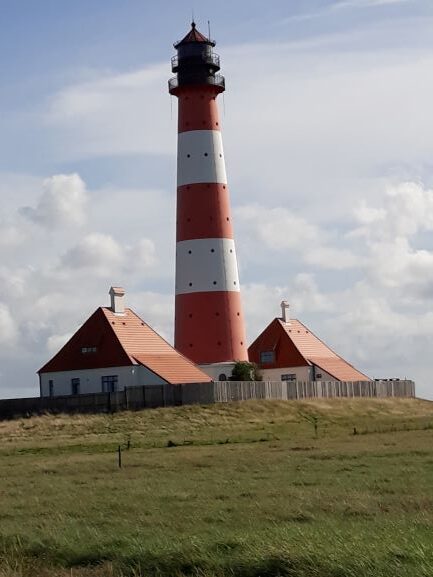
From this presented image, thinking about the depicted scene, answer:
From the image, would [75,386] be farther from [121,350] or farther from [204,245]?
[204,245]

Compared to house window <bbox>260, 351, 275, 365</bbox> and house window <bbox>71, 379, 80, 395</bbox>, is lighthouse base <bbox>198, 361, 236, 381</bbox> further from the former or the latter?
house window <bbox>260, 351, 275, 365</bbox>

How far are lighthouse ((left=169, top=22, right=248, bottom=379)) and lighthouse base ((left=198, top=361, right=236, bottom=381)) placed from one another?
54 mm

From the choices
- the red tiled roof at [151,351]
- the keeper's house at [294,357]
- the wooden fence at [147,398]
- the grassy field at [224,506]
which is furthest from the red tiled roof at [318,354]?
the grassy field at [224,506]

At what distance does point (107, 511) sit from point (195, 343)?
38.2 m

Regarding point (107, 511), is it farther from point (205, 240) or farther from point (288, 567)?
point (205, 240)

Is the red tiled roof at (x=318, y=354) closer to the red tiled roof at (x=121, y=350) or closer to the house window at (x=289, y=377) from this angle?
the house window at (x=289, y=377)

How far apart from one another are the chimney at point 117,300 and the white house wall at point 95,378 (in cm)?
417

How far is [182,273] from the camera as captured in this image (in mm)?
56719

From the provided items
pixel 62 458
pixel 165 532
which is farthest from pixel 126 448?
pixel 165 532

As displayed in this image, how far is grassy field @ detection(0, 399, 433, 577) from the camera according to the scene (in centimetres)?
1313

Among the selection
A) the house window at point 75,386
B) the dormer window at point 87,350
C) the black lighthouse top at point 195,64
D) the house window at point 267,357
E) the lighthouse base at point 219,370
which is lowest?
the house window at point 75,386

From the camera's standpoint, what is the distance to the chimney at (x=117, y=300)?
59384 millimetres

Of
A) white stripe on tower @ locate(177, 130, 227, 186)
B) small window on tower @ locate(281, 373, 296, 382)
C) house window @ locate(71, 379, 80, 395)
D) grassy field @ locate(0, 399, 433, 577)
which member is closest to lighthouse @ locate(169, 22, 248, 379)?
white stripe on tower @ locate(177, 130, 227, 186)

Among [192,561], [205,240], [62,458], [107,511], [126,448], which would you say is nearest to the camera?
[192,561]
